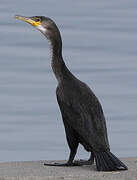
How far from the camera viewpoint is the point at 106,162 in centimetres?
1124

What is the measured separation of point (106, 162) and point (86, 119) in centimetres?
55

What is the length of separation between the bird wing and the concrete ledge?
345mm

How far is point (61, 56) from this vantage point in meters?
11.6

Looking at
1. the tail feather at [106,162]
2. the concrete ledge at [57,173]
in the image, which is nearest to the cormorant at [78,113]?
the tail feather at [106,162]

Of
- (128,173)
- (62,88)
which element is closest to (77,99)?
(62,88)

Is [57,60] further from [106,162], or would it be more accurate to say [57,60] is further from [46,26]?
[106,162]

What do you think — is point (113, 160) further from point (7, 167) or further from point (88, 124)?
point (7, 167)

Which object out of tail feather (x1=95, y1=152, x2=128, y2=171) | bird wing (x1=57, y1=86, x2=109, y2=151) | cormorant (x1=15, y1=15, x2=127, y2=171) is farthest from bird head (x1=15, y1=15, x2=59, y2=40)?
tail feather (x1=95, y1=152, x2=128, y2=171)

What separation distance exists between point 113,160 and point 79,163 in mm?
604

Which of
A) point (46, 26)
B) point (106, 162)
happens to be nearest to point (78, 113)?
point (106, 162)

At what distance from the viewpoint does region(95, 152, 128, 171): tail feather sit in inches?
442

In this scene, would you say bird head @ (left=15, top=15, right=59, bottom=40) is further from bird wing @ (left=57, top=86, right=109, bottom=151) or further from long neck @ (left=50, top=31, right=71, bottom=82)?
bird wing @ (left=57, top=86, right=109, bottom=151)

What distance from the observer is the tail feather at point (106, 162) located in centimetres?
1122

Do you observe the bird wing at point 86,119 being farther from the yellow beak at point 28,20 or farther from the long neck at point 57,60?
the yellow beak at point 28,20
